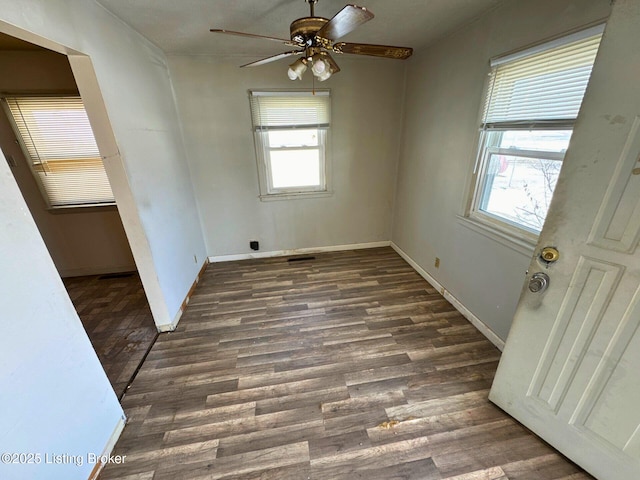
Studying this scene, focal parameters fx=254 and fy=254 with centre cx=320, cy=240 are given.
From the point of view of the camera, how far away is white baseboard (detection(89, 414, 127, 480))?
1254 mm

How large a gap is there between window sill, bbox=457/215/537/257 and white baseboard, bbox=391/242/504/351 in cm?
71

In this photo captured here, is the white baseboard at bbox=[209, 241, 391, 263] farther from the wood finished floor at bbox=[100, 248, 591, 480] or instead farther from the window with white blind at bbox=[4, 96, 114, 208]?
the window with white blind at bbox=[4, 96, 114, 208]

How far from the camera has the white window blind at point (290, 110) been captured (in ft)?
9.66

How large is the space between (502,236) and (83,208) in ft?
13.7

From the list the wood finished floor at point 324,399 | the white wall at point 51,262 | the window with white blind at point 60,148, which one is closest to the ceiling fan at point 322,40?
the white wall at point 51,262

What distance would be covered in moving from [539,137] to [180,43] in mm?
3041

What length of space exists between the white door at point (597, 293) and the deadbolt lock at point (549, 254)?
0.02 meters

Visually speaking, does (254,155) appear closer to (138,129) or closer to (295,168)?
(295,168)

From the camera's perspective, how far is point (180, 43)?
7.77 feet

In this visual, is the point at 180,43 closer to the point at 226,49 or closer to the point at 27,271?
the point at 226,49

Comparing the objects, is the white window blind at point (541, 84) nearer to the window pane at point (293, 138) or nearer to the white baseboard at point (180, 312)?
the window pane at point (293, 138)

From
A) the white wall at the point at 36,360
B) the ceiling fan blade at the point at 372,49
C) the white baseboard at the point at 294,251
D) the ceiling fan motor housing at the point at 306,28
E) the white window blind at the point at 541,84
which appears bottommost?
the white baseboard at the point at 294,251

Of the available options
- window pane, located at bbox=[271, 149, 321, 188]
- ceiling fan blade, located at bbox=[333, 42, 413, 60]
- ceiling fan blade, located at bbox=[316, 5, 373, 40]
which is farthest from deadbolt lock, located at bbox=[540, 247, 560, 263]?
window pane, located at bbox=[271, 149, 321, 188]

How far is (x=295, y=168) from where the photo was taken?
329cm
